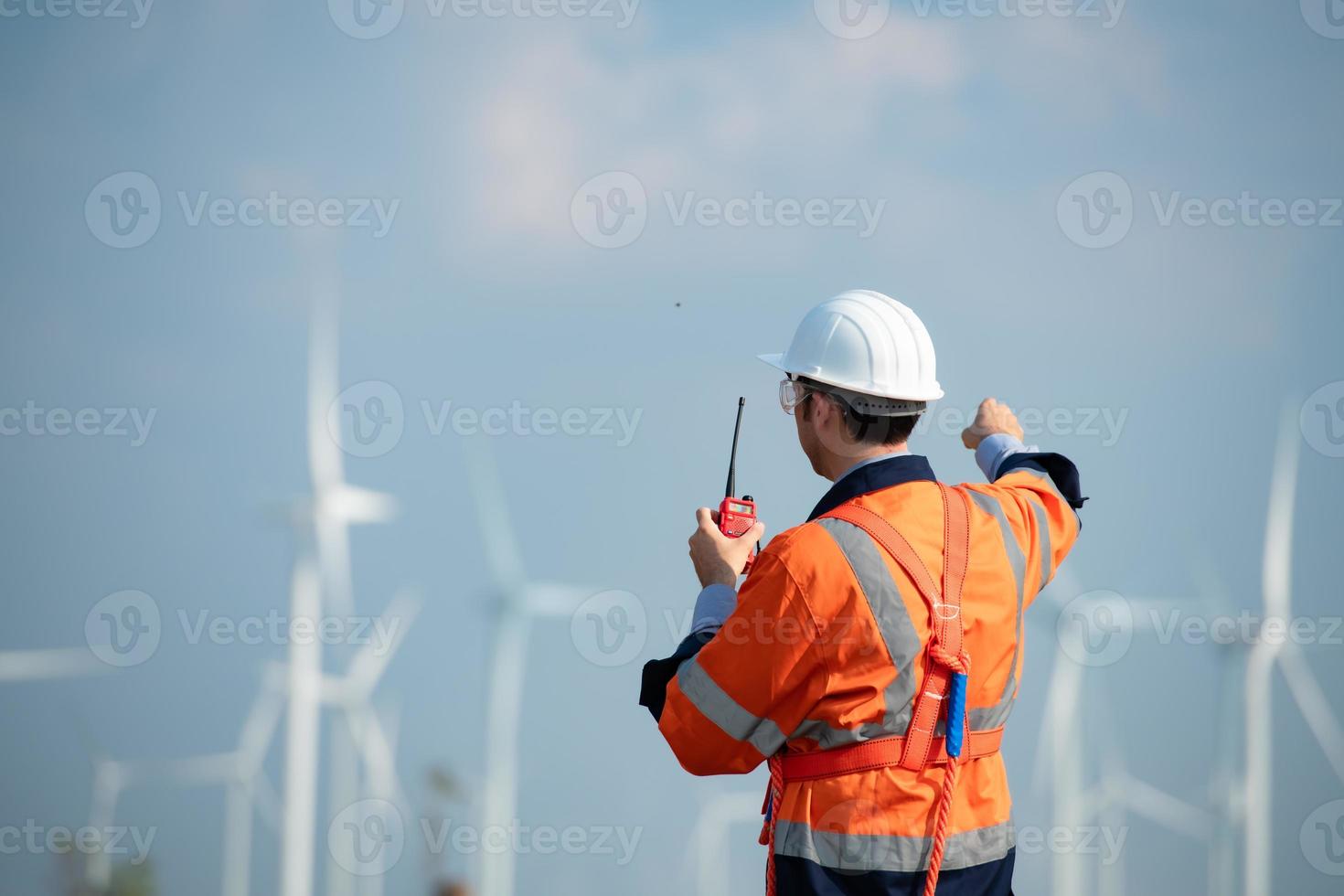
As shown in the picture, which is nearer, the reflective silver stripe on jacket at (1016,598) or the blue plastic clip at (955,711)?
the blue plastic clip at (955,711)

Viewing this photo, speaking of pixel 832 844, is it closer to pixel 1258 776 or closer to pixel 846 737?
pixel 846 737

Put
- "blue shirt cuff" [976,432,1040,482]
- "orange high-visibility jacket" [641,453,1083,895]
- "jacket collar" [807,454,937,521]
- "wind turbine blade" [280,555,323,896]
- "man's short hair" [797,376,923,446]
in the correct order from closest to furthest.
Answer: "orange high-visibility jacket" [641,453,1083,895] → "jacket collar" [807,454,937,521] → "man's short hair" [797,376,923,446] → "blue shirt cuff" [976,432,1040,482] → "wind turbine blade" [280,555,323,896]

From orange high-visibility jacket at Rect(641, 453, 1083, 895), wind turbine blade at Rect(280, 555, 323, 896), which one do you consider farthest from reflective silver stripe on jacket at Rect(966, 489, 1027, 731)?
wind turbine blade at Rect(280, 555, 323, 896)

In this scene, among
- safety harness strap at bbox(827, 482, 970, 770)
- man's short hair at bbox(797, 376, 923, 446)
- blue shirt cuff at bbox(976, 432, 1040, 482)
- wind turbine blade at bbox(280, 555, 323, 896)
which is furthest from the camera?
wind turbine blade at bbox(280, 555, 323, 896)

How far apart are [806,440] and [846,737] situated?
48.8 inches

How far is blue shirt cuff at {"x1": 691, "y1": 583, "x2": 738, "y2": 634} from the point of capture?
15.8 feet

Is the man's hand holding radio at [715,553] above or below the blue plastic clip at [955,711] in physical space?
above

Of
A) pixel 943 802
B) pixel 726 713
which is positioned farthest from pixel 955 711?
pixel 726 713

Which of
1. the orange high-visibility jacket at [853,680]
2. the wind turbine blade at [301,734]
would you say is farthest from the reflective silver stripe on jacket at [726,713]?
the wind turbine blade at [301,734]

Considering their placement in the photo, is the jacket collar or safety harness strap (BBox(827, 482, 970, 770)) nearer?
safety harness strap (BBox(827, 482, 970, 770))

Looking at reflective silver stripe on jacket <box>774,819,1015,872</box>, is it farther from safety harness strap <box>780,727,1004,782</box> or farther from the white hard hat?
the white hard hat

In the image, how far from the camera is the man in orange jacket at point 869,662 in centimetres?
440

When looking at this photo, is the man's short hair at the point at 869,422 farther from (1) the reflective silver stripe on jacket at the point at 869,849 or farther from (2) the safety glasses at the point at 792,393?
(1) the reflective silver stripe on jacket at the point at 869,849

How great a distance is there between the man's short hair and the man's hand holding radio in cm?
64
